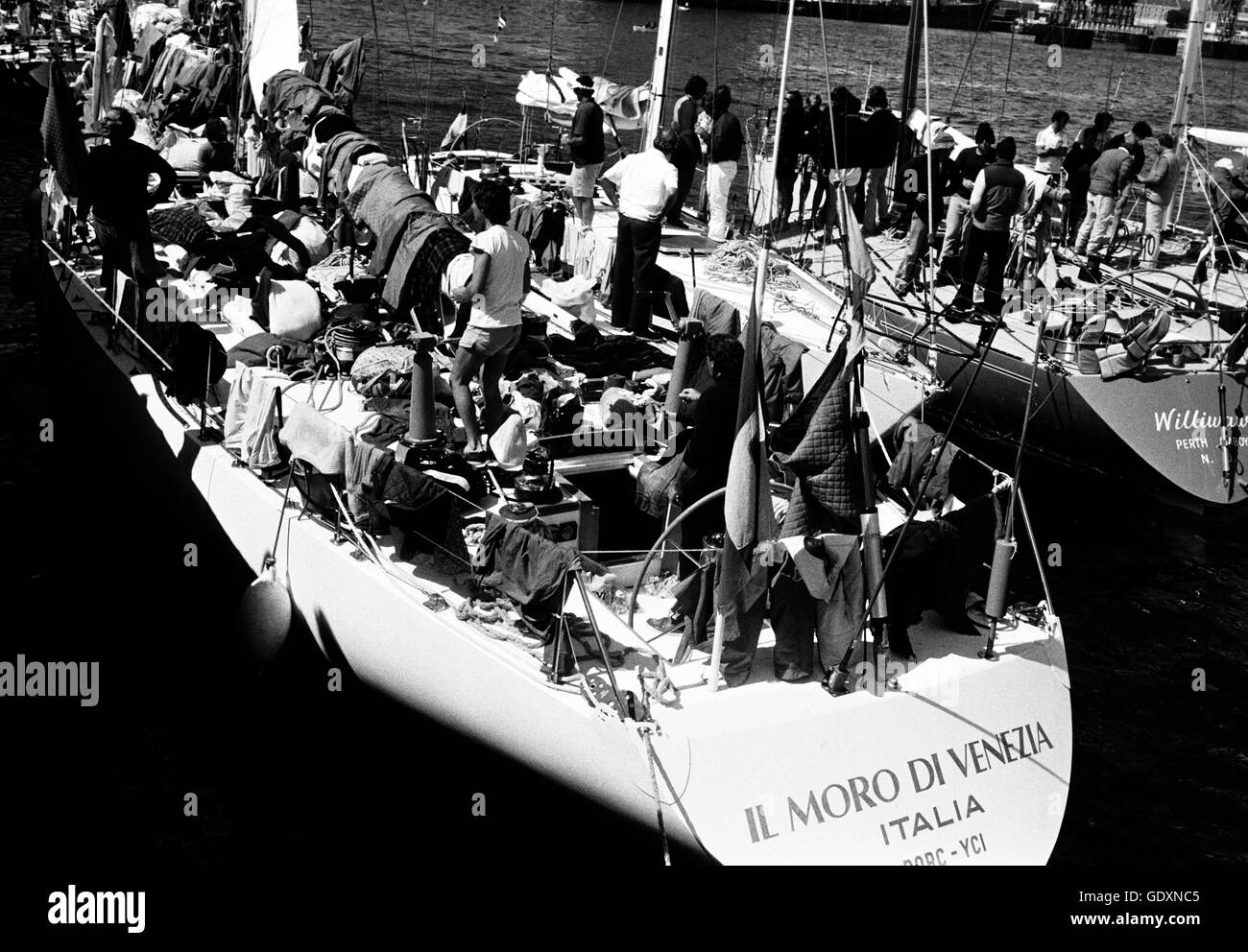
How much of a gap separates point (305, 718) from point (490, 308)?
8.99 ft

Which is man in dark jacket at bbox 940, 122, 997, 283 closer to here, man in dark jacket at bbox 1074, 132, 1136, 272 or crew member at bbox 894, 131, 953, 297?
crew member at bbox 894, 131, 953, 297

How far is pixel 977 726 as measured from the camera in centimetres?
621

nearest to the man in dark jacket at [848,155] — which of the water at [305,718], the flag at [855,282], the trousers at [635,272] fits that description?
the water at [305,718]

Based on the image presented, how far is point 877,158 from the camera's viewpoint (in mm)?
14594

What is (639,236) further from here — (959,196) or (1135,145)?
(1135,145)

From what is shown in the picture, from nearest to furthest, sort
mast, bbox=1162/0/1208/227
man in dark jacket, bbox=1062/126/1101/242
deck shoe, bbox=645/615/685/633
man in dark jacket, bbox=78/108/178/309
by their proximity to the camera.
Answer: deck shoe, bbox=645/615/685/633 → man in dark jacket, bbox=78/108/178/309 → mast, bbox=1162/0/1208/227 → man in dark jacket, bbox=1062/126/1101/242

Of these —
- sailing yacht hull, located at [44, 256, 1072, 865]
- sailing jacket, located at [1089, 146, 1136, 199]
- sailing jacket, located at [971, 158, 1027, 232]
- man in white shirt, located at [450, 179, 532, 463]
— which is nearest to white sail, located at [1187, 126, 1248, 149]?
sailing jacket, located at [1089, 146, 1136, 199]

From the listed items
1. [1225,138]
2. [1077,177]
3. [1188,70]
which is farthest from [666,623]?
[1225,138]

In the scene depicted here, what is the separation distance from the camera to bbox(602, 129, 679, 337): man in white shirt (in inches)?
398

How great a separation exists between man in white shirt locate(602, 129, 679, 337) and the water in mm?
3486

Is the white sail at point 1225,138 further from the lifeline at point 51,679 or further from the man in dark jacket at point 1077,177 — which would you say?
the lifeline at point 51,679

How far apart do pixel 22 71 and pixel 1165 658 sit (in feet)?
78.5

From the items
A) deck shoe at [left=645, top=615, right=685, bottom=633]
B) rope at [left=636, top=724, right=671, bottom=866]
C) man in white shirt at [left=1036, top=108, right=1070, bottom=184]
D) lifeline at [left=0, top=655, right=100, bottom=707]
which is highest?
man in white shirt at [left=1036, top=108, right=1070, bottom=184]
